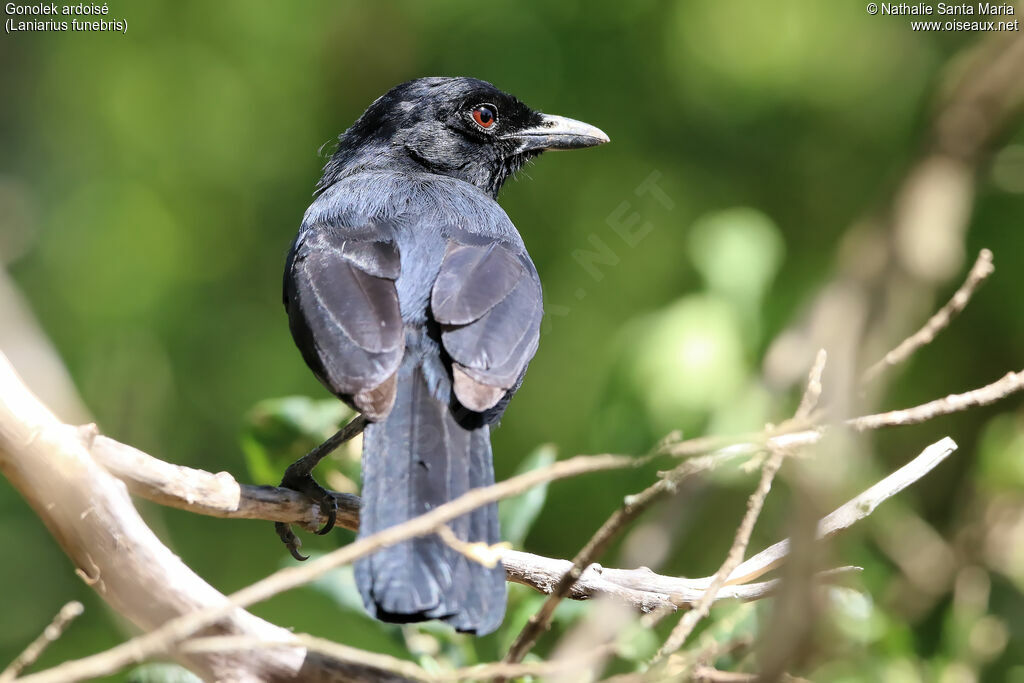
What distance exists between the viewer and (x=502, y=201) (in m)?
5.06

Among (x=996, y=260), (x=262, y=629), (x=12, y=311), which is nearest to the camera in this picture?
(x=262, y=629)

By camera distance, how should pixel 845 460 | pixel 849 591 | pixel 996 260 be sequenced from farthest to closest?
pixel 996 260 < pixel 849 591 < pixel 845 460

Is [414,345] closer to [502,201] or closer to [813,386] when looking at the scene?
[813,386]

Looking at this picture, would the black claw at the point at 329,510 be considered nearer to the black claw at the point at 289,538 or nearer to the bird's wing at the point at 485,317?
the black claw at the point at 289,538

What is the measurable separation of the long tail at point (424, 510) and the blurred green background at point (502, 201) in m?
0.89

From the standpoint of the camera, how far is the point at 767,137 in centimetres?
462

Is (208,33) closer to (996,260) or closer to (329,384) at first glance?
(329,384)

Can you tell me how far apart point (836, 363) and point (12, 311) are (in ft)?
10.6

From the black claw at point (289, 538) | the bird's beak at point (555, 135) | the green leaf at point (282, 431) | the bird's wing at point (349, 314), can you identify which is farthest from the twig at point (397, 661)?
the bird's beak at point (555, 135)

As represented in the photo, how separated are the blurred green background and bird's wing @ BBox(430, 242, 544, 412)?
2.02 feet

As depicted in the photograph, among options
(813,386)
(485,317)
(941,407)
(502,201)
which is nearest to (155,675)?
(485,317)

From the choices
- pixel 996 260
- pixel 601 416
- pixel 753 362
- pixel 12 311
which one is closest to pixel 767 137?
pixel 996 260

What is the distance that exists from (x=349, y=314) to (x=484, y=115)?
1861 mm

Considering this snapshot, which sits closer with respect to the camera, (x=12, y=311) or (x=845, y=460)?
(x=845, y=460)
